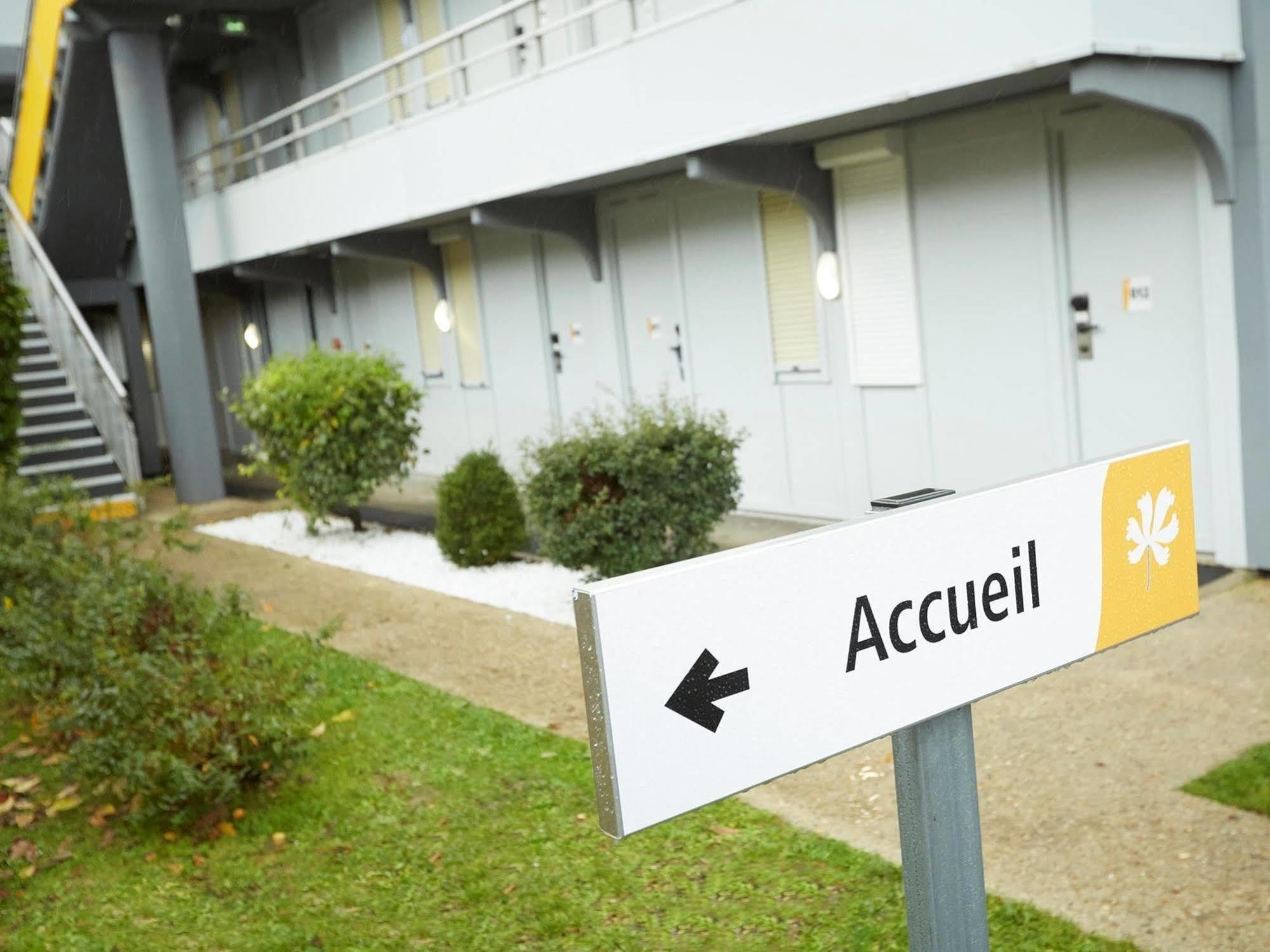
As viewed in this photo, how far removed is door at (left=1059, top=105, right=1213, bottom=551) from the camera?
8078 mm

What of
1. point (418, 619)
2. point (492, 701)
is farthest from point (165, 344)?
point (492, 701)

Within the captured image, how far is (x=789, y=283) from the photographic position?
37.0 feet

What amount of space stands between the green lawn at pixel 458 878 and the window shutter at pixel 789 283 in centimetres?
598

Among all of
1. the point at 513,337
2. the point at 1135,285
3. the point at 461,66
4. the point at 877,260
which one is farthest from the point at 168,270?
the point at 1135,285

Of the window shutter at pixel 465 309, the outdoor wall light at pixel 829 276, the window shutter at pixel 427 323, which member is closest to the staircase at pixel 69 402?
the window shutter at pixel 427 323

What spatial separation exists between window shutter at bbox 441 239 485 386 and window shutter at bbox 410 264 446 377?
0.49 metres

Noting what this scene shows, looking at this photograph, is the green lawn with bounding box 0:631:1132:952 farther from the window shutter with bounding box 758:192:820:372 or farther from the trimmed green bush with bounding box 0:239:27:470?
the trimmed green bush with bounding box 0:239:27:470

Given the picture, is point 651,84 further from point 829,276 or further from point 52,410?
point 52,410

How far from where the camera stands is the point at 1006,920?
3.98 meters

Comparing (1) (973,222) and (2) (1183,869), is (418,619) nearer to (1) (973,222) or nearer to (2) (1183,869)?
(1) (973,222)

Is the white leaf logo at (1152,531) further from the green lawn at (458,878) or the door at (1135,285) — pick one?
the door at (1135,285)

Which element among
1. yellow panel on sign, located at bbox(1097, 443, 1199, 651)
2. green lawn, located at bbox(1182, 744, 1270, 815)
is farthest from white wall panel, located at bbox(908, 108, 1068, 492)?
yellow panel on sign, located at bbox(1097, 443, 1199, 651)

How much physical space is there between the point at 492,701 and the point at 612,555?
184 cm

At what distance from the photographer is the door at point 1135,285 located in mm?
8078
